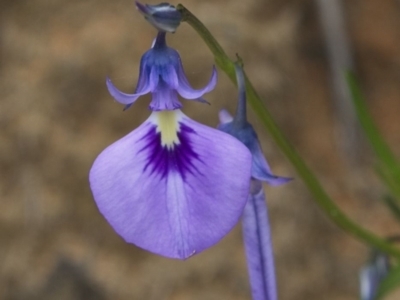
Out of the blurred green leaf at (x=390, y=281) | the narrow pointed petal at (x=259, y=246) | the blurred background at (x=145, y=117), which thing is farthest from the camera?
the blurred background at (x=145, y=117)

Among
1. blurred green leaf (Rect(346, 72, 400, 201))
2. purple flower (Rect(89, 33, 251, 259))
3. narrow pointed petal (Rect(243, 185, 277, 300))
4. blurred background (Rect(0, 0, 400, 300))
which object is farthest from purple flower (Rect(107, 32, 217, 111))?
blurred background (Rect(0, 0, 400, 300))

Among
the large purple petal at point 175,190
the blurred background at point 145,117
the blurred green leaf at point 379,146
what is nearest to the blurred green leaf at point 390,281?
the blurred green leaf at point 379,146

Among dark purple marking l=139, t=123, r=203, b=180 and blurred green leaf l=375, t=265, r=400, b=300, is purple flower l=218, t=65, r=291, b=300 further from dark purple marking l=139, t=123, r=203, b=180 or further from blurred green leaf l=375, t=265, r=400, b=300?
blurred green leaf l=375, t=265, r=400, b=300

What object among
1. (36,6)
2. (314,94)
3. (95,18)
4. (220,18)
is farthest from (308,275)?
(36,6)

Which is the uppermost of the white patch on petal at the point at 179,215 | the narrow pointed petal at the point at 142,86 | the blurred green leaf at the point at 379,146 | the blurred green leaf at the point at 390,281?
the narrow pointed petal at the point at 142,86

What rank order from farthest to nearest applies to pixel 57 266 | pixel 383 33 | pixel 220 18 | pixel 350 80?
1. pixel 383 33
2. pixel 220 18
3. pixel 57 266
4. pixel 350 80

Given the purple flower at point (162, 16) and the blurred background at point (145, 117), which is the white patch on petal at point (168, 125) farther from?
the blurred background at point (145, 117)

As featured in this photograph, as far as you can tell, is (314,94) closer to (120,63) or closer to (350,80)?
(120,63)

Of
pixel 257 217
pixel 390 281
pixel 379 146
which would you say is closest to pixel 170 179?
pixel 257 217
